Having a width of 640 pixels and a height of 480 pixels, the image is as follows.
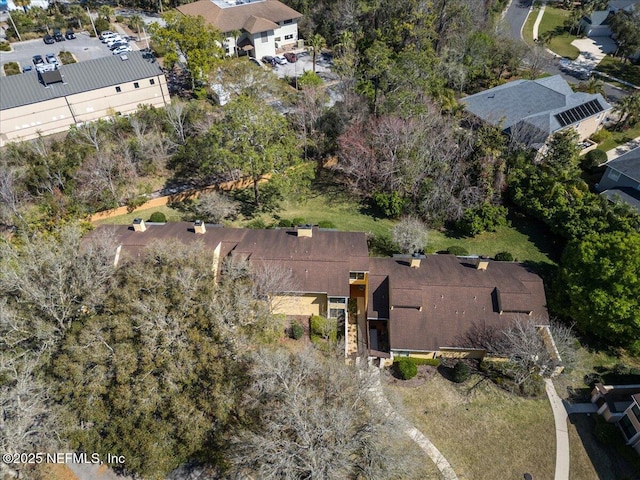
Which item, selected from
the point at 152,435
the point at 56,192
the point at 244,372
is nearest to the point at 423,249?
the point at 244,372

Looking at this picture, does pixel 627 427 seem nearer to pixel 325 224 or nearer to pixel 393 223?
pixel 393 223

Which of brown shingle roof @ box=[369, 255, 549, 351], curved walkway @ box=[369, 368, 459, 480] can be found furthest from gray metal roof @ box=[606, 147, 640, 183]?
curved walkway @ box=[369, 368, 459, 480]

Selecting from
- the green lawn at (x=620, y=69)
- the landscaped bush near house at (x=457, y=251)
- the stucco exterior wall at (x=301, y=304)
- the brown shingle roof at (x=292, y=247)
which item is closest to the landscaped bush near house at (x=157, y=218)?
the brown shingle roof at (x=292, y=247)

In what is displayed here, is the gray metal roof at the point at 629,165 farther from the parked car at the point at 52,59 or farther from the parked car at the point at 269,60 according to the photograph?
the parked car at the point at 52,59

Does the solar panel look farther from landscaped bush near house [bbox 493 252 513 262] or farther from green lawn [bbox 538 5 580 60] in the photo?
green lawn [bbox 538 5 580 60]

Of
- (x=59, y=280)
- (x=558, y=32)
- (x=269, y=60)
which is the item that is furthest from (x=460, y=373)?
(x=558, y=32)
